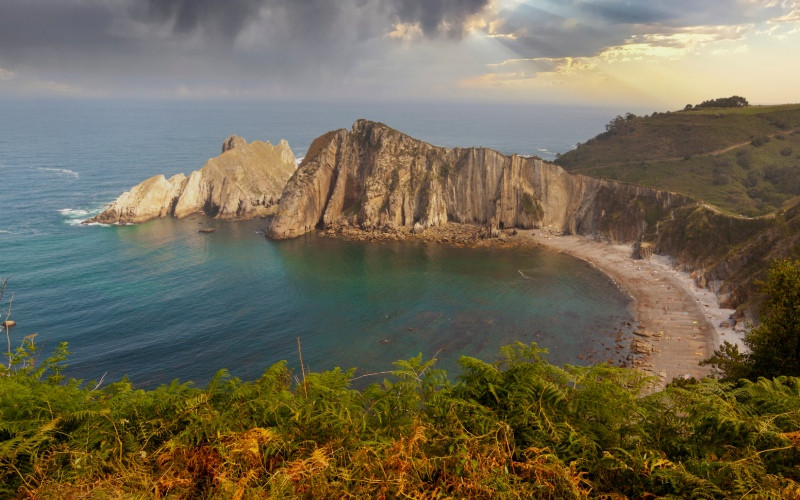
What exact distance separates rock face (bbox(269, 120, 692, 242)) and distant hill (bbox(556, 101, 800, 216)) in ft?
59.3

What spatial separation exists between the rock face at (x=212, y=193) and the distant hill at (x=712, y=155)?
78396mm

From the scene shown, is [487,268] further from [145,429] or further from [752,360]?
[145,429]

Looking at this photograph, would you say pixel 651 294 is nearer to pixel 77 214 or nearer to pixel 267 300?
pixel 267 300

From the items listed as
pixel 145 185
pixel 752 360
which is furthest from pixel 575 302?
pixel 145 185

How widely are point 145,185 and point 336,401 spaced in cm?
10294

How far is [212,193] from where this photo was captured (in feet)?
324

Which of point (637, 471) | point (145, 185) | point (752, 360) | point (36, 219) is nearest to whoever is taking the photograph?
point (637, 471)

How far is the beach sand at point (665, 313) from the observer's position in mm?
42231

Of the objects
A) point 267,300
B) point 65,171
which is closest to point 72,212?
point 65,171

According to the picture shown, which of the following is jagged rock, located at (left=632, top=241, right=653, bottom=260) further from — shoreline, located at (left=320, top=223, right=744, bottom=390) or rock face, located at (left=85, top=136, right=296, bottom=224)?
rock face, located at (left=85, top=136, right=296, bottom=224)

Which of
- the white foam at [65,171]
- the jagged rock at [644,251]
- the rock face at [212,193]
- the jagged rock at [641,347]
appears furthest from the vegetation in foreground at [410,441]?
the white foam at [65,171]

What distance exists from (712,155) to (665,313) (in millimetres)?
69815

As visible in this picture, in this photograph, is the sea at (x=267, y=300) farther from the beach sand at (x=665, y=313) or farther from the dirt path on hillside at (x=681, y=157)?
the dirt path on hillside at (x=681, y=157)

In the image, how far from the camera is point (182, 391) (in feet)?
30.7
